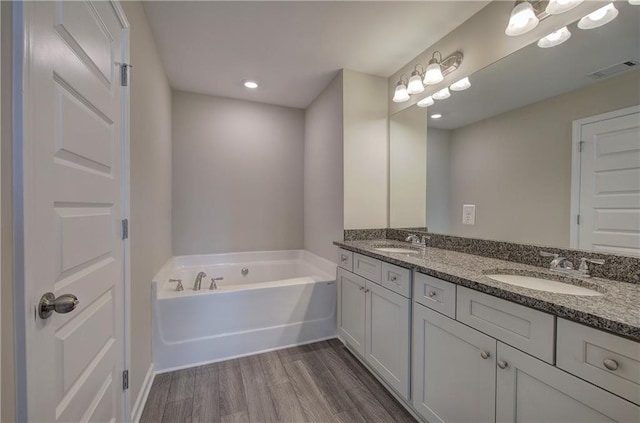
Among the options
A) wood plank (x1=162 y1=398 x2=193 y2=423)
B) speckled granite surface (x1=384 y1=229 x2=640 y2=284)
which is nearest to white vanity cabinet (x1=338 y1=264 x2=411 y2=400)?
speckled granite surface (x1=384 y1=229 x2=640 y2=284)

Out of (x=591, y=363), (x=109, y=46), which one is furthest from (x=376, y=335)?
(x=109, y=46)

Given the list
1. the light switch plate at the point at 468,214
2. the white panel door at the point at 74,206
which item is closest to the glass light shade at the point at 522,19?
the light switch plate at the point at 468,214

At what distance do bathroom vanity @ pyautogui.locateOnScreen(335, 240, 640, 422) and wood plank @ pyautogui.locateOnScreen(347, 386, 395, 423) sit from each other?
133mm

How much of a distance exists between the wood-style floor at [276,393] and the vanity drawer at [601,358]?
102cm

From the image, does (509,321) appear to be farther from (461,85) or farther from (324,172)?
(324,172)

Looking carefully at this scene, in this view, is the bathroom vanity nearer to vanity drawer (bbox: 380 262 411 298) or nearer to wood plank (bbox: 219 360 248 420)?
vanity drawer (bbox: 380 262 411 298)

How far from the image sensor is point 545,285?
1205mm

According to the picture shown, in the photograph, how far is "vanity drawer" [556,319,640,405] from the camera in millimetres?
686

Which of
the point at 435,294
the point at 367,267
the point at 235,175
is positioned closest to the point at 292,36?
the point at 235,175

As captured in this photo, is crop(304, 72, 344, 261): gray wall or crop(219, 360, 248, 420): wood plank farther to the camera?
crop(304, 72, 344, 261): gray wall

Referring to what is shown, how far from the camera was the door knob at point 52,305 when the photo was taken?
2.21ft

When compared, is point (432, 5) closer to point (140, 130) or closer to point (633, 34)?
point (633, 34)

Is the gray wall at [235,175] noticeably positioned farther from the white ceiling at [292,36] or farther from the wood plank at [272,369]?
the wood plank at [272,369]

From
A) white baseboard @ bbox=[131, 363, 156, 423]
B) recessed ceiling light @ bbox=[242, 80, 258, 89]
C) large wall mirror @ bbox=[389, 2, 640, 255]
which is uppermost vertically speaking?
recessed ceiling light @ bbox=[242, 80, 258, 89]
